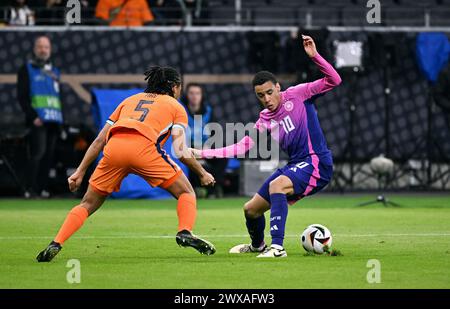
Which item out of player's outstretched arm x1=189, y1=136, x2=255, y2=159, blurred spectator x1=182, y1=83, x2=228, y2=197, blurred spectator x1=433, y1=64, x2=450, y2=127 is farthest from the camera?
blurred spectator x1=433, y1=64, x2=450, y2=127

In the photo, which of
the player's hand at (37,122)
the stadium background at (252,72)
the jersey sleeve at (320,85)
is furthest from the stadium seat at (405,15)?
the jersey sleeve at (320,85)

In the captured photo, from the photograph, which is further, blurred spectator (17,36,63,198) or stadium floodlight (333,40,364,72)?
stadium floodlight (333,40,364,72)

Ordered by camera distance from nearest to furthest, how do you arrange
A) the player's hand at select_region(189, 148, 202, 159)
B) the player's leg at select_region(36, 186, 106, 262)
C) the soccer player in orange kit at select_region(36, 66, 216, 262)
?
the player's leg at select_region(36, 186, 106, 262) → the soccer player in orange kit at select_region(36, 66, 216, 262) → the player's hand at select_region(189, 148, 202, 159)

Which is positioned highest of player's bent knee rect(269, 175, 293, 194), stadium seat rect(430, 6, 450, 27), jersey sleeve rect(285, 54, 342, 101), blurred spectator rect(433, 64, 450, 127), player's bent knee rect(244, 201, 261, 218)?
stadium seat rect(430, 6, 450, 27)

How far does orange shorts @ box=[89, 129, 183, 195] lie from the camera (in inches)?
432

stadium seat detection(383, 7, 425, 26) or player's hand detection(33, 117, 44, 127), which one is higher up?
stadium seat detection(383, 7, 425, 26)

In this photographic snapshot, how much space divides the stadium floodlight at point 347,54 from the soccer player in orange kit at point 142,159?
1131cm

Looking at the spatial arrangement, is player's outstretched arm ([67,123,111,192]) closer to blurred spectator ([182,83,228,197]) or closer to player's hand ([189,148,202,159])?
player's hand ([189,148,202,159])

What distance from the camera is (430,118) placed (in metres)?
23.3

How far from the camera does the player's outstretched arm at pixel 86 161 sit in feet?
35.6

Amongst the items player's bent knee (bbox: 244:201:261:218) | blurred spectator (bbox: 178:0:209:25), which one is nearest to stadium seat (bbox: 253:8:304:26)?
blurred spectator (bbox: 178:0:209:25)

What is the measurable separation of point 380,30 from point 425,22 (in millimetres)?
1636

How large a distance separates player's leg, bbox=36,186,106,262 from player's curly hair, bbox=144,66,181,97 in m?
1.27
